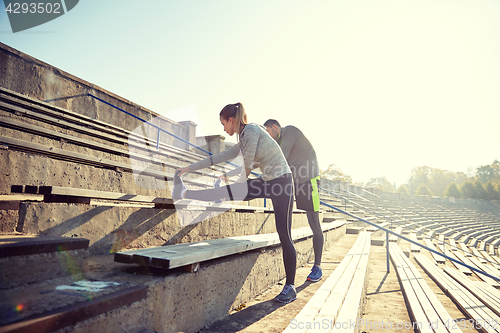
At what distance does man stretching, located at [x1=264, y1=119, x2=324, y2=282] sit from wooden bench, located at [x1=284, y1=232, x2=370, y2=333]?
433 millimetres

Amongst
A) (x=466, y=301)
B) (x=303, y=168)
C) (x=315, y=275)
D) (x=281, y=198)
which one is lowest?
(x=466, y=301)

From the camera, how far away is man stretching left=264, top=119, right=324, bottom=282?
11.3 ft

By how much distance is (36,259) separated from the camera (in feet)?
4.12

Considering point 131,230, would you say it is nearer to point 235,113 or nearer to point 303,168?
point 235,113

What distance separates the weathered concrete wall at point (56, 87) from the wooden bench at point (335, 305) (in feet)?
19.7

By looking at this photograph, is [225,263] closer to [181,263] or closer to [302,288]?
[181,263]

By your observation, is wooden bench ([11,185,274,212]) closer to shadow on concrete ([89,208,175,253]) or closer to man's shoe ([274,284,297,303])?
shadow on concrete ([89,208,175,253])

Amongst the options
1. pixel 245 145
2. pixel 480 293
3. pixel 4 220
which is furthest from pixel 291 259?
pixel 480 293

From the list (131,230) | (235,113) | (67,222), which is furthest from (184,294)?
(235,113)

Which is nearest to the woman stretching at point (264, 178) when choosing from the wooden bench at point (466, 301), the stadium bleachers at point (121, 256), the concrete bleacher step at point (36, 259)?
the stadium bleachers at point (121, 256)

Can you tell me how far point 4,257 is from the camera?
1.14 meters

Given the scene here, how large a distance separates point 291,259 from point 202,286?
3.04 ft

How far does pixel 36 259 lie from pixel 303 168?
279cm

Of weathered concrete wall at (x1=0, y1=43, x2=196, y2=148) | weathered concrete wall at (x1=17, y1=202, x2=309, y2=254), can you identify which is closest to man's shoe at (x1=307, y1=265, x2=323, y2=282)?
weathered concrete wall at (x1=17, y1=202, x2=309, y2=254)
